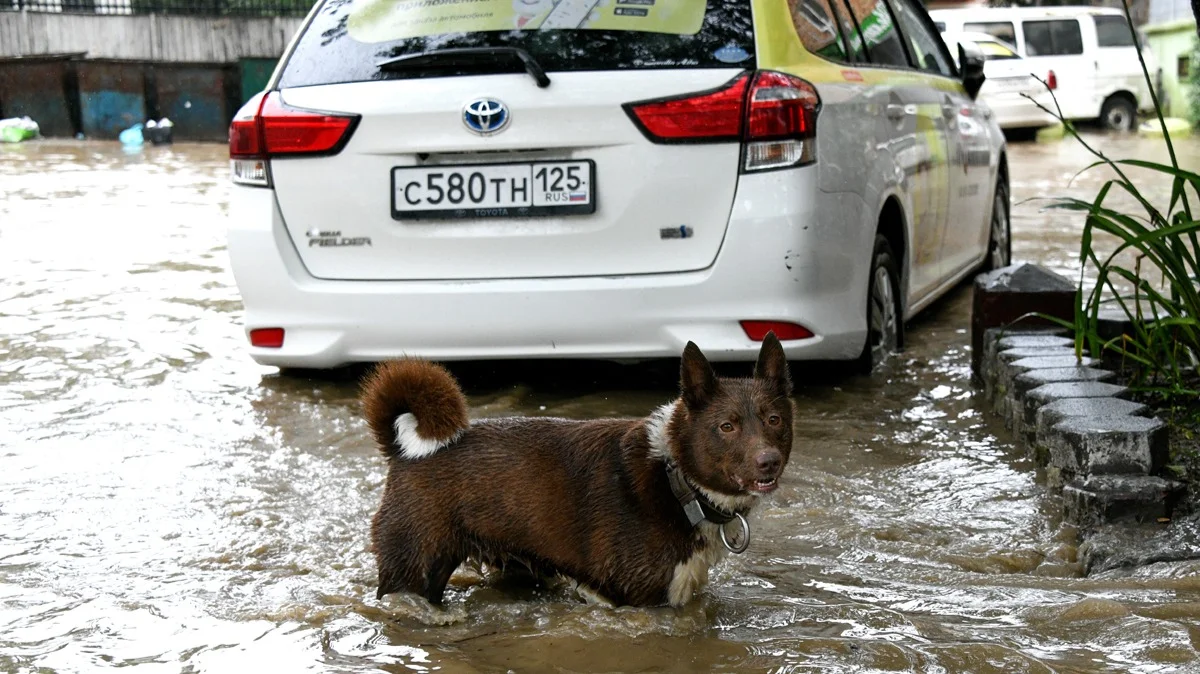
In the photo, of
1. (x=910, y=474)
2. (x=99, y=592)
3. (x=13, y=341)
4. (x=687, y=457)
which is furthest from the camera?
(x=13, y=341)

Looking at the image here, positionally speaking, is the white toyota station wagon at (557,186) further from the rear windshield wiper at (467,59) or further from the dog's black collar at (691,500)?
the dog's black collar at (691,500)

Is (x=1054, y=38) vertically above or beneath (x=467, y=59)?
above

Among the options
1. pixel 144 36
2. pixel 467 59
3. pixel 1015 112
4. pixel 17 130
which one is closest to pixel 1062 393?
pixel 467 59

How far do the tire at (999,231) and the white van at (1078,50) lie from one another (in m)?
15.8

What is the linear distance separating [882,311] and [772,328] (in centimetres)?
118

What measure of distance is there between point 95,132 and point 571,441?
21891mm

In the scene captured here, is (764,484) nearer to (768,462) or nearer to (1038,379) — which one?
(768,462)

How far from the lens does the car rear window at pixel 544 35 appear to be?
5.20m

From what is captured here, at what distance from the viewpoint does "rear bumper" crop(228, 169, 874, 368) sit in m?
5.11

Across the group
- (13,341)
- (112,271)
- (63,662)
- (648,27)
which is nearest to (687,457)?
(63,662)

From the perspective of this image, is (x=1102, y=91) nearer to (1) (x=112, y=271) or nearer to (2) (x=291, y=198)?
(1) (x=112, y=271)

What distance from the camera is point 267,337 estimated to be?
18.6 ft

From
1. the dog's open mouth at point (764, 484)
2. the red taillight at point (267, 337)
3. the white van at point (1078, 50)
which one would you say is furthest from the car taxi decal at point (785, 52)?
the white van at point (1078, 50)

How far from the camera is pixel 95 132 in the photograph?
23.5 m
